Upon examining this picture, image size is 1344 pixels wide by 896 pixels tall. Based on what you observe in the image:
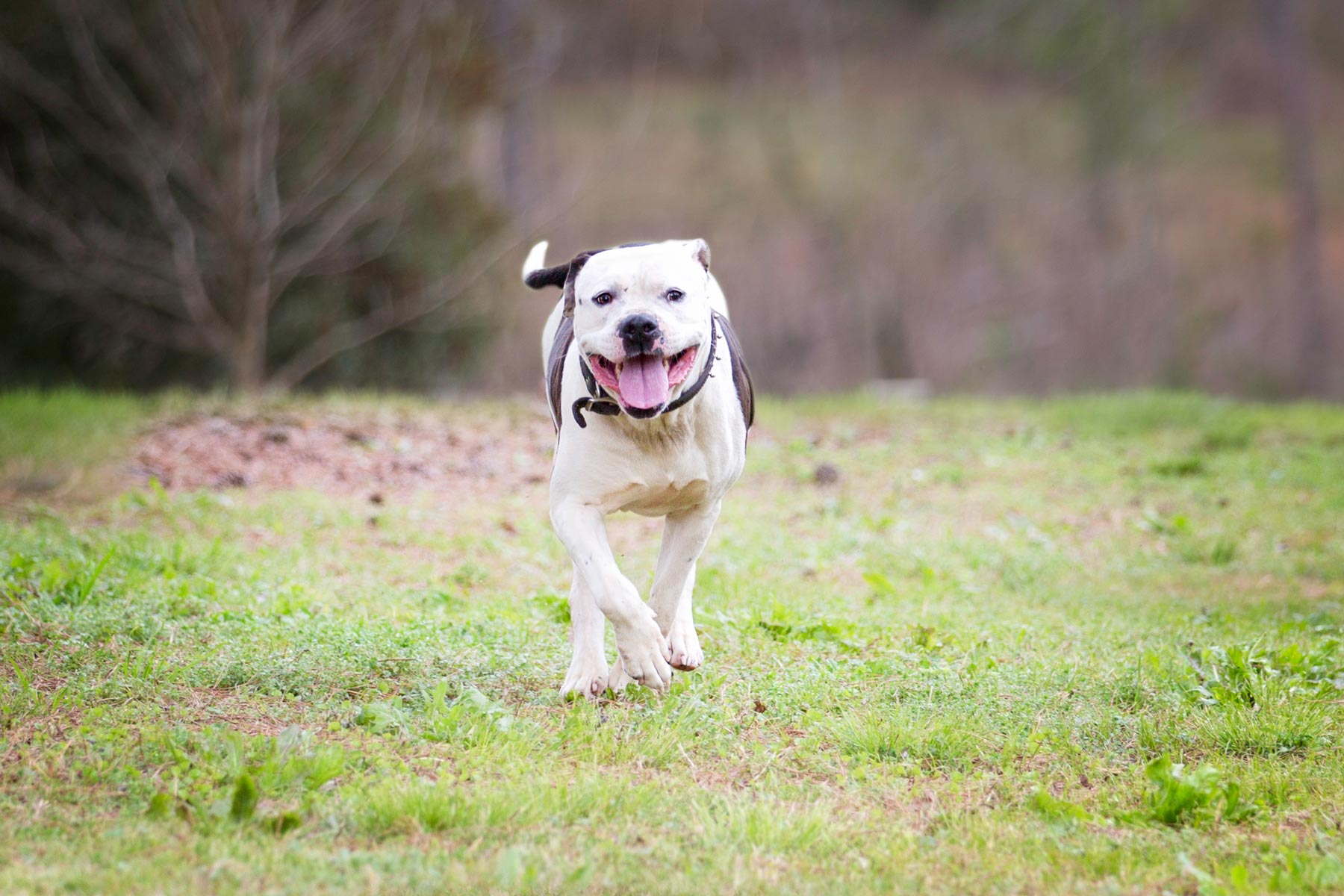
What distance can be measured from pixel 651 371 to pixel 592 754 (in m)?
1.21

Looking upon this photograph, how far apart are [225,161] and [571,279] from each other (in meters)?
10.4

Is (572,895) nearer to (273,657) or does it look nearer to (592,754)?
(592,754)

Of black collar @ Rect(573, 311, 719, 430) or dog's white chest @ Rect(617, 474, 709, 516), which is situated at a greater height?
black collar @ Rect(573, 311, 719, 430)

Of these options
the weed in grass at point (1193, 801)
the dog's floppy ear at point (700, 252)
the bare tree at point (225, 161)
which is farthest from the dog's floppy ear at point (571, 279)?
the bare tree at point (225, 161)

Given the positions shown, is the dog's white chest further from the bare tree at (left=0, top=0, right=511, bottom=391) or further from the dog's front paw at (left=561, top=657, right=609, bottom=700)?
the bare tree at (left=0, top=0, right=511, bottom=391)

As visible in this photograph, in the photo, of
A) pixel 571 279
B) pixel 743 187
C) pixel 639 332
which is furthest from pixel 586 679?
pixel 743 187

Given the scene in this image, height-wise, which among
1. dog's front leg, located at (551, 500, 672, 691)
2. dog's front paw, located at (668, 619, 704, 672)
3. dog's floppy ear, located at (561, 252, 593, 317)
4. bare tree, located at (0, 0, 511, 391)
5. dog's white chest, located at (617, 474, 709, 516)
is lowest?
dog's front paw, located at (668, 619, 704, 672)

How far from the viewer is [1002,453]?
11.0 m

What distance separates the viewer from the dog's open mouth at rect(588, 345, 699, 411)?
421cm

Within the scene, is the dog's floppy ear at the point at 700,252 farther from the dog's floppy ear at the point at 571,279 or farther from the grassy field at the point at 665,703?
the grassy field at the point at 665,703

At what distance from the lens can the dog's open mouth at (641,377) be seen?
A: 4211 mm

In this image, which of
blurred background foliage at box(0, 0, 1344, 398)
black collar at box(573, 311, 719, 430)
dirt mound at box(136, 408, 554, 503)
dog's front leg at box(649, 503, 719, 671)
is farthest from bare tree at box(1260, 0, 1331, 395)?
black collar at box(573, 311, 719, 430)

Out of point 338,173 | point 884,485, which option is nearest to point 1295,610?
point 884,485

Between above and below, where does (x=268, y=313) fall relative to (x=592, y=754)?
above
